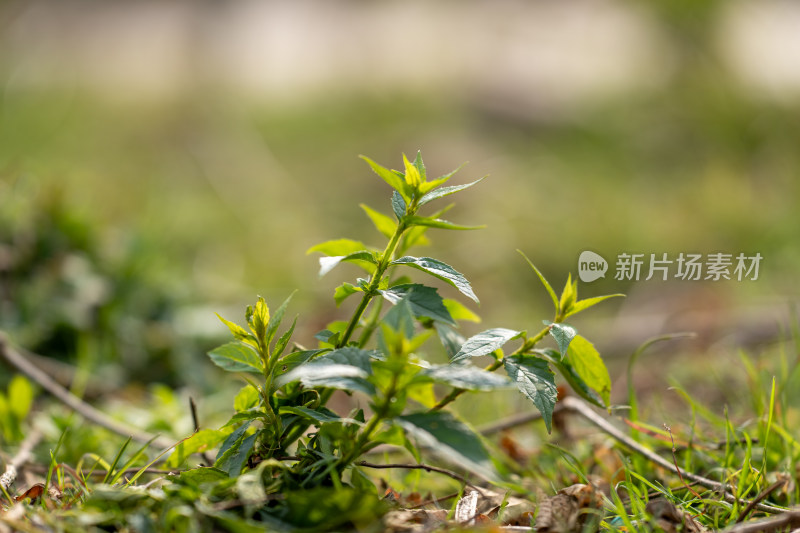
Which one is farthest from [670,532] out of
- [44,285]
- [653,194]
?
[653,194]

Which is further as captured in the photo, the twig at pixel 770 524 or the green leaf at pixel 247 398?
the green leaf at pixel 247 398

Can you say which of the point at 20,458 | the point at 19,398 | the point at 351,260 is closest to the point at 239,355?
the point at 351,260

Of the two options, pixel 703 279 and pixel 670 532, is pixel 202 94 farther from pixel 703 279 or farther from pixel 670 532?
pixel 670 532

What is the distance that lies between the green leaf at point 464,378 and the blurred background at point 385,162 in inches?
42.3

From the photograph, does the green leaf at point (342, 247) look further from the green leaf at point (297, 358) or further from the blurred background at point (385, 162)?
the blurred background at point (385, 162)

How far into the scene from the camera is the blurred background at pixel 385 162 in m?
2.41

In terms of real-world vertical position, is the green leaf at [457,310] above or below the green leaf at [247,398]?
above

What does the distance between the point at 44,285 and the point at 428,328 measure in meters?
1.62

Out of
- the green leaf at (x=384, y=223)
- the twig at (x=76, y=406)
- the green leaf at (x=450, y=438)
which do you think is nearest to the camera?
the green leaf at (x=450, y=438)

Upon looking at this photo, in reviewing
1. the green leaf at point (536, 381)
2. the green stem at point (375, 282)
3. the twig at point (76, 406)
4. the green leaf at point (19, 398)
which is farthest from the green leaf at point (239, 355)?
the green leaf at point (19, 398)

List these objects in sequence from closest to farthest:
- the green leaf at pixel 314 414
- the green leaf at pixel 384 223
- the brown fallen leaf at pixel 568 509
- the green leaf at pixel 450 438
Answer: the green leaf at pixel 450 438, the green leaf at pixel 314 414, the brown fallen leaf at pixel 568 509, the green leaf at pixel 384 223

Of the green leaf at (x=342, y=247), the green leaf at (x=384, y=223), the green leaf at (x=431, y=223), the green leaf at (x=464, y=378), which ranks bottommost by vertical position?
the green leaf at (x=464, y=378)

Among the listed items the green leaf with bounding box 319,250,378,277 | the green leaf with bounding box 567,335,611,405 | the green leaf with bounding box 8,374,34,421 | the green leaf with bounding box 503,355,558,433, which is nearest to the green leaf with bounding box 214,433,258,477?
the green leaf with bounding box 319,250,378,277

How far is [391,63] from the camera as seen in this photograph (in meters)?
7.75
